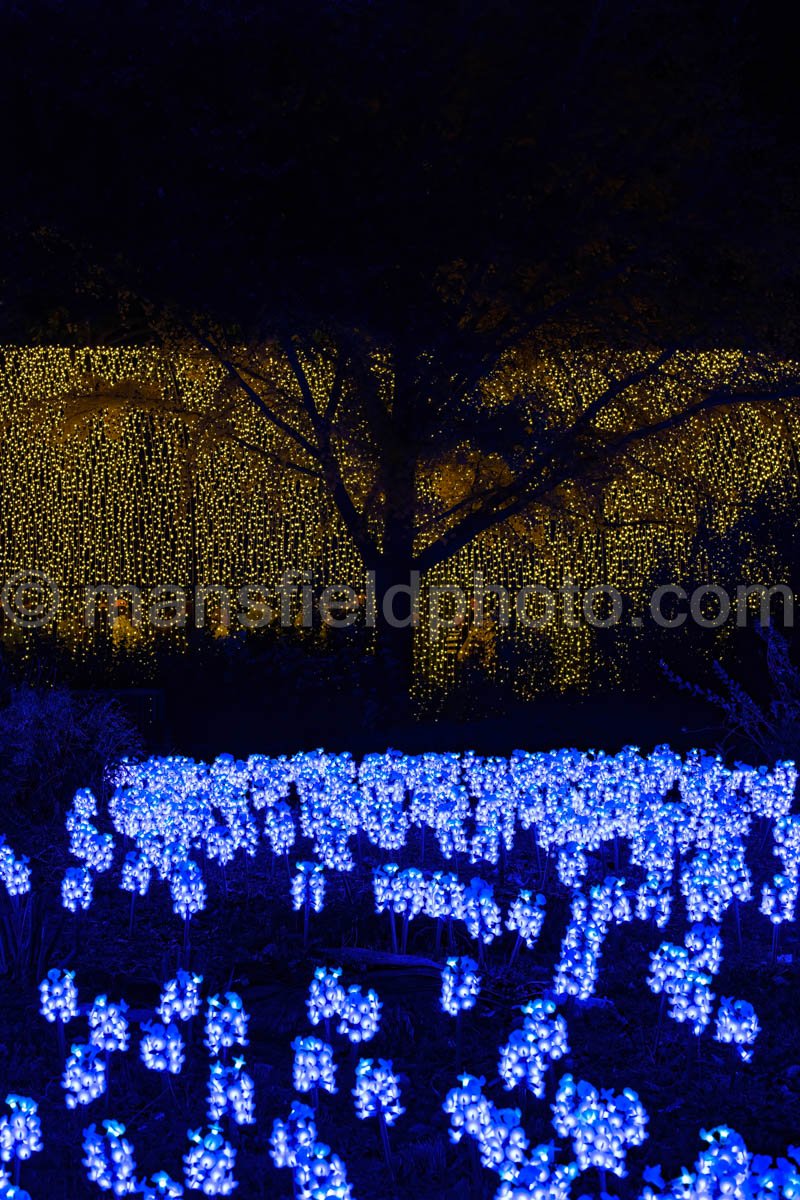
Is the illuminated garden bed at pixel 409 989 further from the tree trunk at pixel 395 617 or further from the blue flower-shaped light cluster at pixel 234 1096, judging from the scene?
the tree trunk at pixel 395 617

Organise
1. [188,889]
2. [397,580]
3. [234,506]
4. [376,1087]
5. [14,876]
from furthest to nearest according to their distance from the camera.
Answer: [234,506]
[397,580]
[14,876]
[188,889]
[376,1087]

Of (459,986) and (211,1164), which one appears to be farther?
(459,986)

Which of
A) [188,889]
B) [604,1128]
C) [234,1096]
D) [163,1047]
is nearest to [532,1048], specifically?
[604,1128]

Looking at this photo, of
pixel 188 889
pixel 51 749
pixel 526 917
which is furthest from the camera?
pixel 51 749

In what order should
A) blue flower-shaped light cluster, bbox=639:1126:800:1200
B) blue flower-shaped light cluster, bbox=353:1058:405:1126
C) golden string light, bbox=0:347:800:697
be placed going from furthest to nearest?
golden string light, bbox=0:347:800:697 → blue flower-shaped light cluster, bbox=353:1058:405:1126 → blue flower-shaped light cluster, bbox=639:1126:800:1200

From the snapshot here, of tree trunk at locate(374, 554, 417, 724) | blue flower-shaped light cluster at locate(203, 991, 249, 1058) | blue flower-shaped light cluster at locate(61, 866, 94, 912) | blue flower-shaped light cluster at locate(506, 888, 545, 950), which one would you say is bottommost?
blue flower-shaped light cluster at locate(203, 991, 249, 1058)

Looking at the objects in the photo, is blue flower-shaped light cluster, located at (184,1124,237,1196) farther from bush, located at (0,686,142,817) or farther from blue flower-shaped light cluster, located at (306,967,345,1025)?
bush, located at (0,686,142,817)

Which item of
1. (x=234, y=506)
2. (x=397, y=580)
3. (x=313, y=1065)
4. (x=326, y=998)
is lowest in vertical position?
(x=313, y=1065)

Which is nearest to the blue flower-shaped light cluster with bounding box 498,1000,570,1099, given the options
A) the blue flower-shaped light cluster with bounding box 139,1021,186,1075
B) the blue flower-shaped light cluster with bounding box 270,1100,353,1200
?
the blue flower-shaped light cluster with bounding box 270,1100,353,1200

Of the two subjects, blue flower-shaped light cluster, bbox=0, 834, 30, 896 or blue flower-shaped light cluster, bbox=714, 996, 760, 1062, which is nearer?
blue flower-shaped light cluster, bbox=714, 996, 760, 1062

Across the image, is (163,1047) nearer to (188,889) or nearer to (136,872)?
(188,889)

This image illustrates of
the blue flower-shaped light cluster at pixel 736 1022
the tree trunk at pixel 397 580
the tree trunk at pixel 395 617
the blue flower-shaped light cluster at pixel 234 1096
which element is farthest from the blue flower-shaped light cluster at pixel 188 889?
the tree trunk at pixel 395 617

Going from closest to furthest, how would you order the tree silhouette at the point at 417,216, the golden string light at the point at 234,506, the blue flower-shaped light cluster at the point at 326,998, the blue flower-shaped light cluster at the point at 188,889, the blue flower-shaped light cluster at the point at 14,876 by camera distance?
the blue flower-shaped light cluster at the point at 326,998
the blue flower-shaped light cluster at the point at 188,889
the blue flower-shaped light cluster at the point at 14,876
the tree silhouette at the point at 417,216
the golden string light at the point at 234,506

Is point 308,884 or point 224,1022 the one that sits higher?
point 308,884
